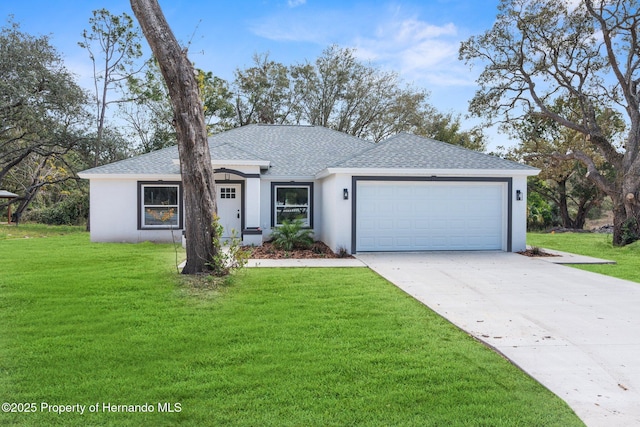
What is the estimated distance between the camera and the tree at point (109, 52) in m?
24.3

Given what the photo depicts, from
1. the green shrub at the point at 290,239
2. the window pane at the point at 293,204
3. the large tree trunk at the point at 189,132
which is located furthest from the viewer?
the window pane at the point at 293,204

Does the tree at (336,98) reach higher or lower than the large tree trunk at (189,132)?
higher

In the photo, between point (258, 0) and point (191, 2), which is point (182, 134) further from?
point (258, 0)

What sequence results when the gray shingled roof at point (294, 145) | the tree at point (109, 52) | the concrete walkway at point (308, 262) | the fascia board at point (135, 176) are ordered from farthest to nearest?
1. the tree at point (109, 52)
2. the gray shingled roof at point (294, 145)
3. the fascia board at point (135, 176)
4. the concrete walkway at point (308, 262)

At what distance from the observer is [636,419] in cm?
314

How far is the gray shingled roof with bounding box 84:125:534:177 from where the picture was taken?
12922 millimetres

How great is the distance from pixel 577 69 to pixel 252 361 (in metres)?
21.4

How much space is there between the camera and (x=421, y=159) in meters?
13.1

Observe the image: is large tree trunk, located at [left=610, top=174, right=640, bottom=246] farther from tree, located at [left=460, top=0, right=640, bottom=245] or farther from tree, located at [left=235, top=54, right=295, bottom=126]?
tree, located at [left=235, top=54, right=295, bottom=126]

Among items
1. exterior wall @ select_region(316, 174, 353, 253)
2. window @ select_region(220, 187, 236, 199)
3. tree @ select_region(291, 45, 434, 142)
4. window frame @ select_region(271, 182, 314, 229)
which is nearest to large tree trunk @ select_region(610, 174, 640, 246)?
exterior wall @ select_region(316, 174, 353, 253)

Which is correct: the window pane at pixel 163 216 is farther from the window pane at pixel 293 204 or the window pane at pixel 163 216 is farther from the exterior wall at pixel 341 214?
the exterior wall at pixel 341 214

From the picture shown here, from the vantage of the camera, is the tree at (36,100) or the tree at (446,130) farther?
the tree at (446,130)

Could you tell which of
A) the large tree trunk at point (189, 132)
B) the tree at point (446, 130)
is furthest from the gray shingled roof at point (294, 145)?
the tree at point (446, 130)

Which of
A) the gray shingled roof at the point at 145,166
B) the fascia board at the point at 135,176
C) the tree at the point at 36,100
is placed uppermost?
the tree at the point at 36,100
